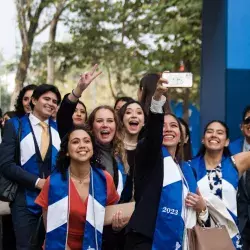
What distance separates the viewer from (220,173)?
521 centimetres

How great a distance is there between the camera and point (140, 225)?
161 inches

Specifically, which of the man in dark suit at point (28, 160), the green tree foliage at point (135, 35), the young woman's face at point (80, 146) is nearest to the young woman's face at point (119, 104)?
the man in dark suit at point (28, 160)

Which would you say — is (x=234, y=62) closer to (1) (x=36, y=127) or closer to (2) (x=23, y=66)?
(1) (x=36, y=127)

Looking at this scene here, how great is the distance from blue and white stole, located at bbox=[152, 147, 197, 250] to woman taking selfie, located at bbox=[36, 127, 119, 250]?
587 mm

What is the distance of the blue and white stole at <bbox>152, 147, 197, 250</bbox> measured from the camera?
4102 mm

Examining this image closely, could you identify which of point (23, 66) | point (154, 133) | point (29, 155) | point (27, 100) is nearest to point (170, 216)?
point (154, 133)

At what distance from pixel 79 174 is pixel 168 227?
0.89m

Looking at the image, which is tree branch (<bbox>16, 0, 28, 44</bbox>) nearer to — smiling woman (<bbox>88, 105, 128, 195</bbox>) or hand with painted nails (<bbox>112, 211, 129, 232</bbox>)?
smiling woman (<bbox>88, 105, 128, 195</bbox>)

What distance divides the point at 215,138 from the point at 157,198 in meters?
1.49

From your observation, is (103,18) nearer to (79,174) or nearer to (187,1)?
(187,1)

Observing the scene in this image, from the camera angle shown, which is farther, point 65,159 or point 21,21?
point 21,21

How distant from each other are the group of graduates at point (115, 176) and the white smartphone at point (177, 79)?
60 mm

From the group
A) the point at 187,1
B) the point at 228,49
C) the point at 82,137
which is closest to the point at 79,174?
the point at 82,137

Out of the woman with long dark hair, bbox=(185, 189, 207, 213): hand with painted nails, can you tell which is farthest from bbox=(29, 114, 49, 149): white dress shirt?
bbox=(185, 189, 207, 213): hand with painted nails
